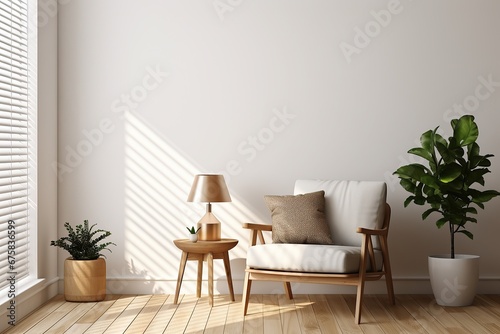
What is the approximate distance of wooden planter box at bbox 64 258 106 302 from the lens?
5035 mm

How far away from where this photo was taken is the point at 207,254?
5.05 meters

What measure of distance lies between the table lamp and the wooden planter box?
81cm

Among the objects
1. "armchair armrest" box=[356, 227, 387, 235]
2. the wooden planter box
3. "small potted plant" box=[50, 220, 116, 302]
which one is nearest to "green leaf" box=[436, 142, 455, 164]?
"armchair armrest" box=[356, 227, 387, 235]

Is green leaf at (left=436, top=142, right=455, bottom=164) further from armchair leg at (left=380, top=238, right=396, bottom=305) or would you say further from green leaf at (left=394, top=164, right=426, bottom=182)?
armchair leg at (left=380, top=238, right=396, bottom=305)

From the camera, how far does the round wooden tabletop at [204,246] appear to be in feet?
16.3


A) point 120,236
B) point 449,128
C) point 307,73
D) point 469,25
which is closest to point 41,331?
point 120,236

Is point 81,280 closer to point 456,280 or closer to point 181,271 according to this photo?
point 181,271

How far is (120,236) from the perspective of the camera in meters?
5.45

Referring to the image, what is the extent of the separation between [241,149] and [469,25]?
2008 mm

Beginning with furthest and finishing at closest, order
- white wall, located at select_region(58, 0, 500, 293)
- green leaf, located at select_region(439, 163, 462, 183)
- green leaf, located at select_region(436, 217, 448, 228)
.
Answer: white wall, located at select_region(58, 0, 500, 293) < green leaf, located at select_region(436, 217, 448, 228) < green leaf, located at select_region(439, 163, 462, 183)

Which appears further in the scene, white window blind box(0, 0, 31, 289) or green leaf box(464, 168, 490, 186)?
green leaf box(464, 168, 490, 186)

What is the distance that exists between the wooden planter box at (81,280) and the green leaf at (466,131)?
108 inches

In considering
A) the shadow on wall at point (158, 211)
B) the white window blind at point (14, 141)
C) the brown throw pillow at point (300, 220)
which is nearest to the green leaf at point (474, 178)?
the brown throw pillow at point (300, 220)

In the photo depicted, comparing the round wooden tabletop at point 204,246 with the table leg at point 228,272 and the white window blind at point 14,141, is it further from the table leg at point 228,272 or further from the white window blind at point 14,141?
the white window blind at point 14,141
